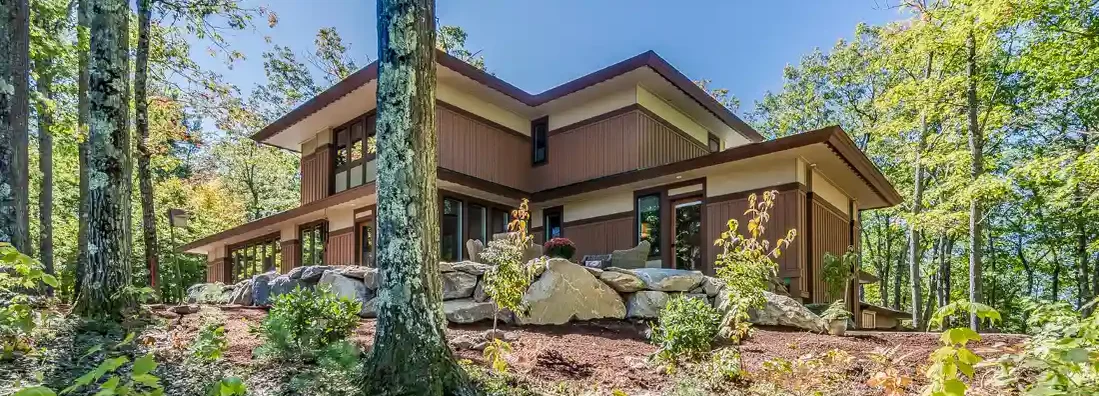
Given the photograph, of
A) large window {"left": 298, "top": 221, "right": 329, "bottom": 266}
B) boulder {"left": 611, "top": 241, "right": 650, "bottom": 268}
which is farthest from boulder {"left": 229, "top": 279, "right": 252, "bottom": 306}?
boulder {"left": 611, "top": 241, "right": 650, "bottom": 268}

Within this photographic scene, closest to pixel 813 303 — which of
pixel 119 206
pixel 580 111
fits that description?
pixel 580 111

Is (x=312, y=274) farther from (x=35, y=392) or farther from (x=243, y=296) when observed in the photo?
(x=35, y=392)

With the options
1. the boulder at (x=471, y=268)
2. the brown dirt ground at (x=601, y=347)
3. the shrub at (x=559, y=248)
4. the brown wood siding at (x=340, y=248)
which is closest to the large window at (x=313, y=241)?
the brown wood siding at (x=340, y=248)

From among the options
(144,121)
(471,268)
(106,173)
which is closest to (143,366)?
(106,173)

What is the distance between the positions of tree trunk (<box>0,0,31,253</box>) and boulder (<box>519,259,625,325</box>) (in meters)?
4.85

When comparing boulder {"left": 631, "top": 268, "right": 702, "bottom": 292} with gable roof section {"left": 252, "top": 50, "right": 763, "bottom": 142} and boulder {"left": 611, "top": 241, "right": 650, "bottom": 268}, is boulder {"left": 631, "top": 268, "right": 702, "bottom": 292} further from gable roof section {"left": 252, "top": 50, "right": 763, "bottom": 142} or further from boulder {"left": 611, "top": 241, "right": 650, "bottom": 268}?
gable roof section {"left": 252, "top": 50, "right": 763, "bottom": 142}

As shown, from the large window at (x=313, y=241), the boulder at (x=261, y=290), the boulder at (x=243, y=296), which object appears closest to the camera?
the boulder at (x=261, y=290)

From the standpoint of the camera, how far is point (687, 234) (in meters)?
11.0

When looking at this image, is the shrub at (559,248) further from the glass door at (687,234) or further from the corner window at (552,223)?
the corner window at (552,223)

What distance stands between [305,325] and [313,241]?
10.5 metres

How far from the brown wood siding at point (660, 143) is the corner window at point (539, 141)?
2310 millimetres

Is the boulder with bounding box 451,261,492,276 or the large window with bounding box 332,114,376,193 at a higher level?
the large window with bounding box 332,114,376,193

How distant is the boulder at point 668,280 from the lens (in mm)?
7887

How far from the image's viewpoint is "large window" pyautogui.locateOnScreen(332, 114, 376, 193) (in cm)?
1181
